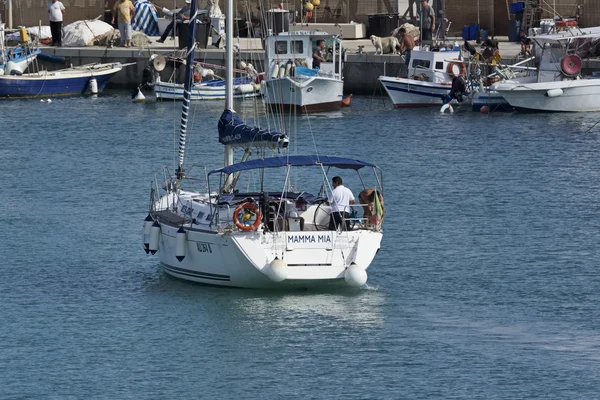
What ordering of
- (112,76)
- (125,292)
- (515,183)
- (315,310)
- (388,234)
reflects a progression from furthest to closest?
(112,76) < (515,183) < (388,234) < (125,292) < (315,310)

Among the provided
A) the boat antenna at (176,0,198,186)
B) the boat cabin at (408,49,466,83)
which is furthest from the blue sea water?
the boat cabin at (408,49,466,83)

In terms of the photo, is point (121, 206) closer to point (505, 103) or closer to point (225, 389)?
point (225, 389)

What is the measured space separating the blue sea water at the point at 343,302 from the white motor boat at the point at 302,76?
29.8 feet

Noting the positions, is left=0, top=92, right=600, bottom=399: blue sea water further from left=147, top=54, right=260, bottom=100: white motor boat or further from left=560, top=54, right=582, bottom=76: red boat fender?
left=147, top=54, right=260, bottom=100: white motor boat

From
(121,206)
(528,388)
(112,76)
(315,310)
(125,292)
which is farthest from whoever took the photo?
(112,76)

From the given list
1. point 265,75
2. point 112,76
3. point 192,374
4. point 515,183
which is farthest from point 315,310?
point 112,76

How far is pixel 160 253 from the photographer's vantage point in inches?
1186

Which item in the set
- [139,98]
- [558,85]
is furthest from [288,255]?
[139,98]

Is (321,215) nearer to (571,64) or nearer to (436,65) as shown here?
(571,64)

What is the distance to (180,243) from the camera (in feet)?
94.2

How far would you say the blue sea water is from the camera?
2412cm

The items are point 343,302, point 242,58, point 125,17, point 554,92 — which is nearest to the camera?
point 343,302

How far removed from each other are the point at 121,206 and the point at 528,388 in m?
17.8

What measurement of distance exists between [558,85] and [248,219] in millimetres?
30654
